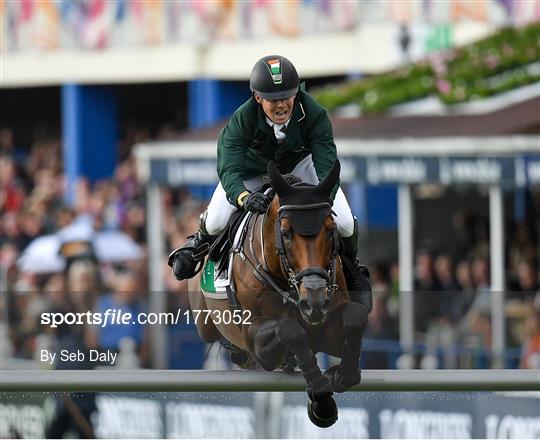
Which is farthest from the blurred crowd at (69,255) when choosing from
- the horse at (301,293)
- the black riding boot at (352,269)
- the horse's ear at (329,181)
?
the horse's ear at (329,181)

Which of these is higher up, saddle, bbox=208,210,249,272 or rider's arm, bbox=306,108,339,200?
rider's arm, bbox=306,108,339,200

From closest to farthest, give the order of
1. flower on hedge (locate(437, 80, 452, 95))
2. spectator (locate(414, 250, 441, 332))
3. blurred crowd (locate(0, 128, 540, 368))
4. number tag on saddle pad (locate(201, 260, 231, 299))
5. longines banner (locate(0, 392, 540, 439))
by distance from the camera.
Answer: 1. number tag on saddle pad (locate(201, 260, 231, 299))
2. blurred crowd (locate(0, 128, 540, 368))
3. spectator (locate(414, 250, 441, 332))
4. longines banner (locate(0, 392, 540, 439))
5. flower on hedge (locate(437, 80, 452, 95))

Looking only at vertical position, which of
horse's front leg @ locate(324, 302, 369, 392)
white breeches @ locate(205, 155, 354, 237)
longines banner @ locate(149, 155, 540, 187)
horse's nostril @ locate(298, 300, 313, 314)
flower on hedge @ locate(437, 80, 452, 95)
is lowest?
horse's front leg @ locate(324, 302, 369, 392)

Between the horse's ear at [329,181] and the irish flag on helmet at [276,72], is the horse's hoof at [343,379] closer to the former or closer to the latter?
the horse's ear at [329,181]

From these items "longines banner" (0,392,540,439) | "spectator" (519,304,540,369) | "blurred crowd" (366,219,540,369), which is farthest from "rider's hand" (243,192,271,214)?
"spectator" (519,304,540,369)

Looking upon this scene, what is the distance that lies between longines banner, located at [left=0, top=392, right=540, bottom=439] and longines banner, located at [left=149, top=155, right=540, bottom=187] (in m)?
3.02

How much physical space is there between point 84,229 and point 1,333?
5675 millimetres

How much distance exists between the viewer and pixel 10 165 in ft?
79.4

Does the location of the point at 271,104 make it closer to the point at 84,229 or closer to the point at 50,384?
the point at 50,384

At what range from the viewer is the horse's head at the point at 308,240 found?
7047mm

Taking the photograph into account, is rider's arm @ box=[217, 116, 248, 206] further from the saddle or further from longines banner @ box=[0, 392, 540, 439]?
longines banner @ box=[0, 392, 540, 439]

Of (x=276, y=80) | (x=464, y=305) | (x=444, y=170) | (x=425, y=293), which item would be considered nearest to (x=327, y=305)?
(x=276, y=80)

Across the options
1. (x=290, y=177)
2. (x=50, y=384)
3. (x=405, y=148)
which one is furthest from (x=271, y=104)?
(x=405, y=148)

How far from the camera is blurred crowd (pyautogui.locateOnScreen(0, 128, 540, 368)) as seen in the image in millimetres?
8696
